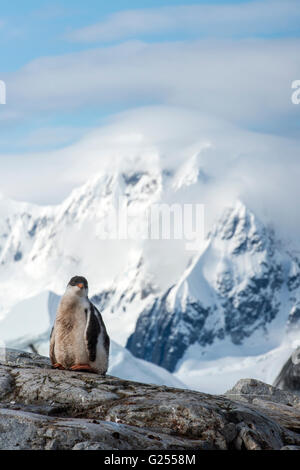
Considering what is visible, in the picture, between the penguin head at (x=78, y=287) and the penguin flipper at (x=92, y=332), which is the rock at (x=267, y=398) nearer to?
the penguin flipper at (x=92, y=332)

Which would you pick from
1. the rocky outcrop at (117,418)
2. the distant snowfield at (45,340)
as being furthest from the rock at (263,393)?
the distant snowfield at (45,340)

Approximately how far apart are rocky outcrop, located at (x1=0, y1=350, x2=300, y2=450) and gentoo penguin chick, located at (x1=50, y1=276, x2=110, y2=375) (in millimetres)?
787

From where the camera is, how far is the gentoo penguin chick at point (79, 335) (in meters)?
21.9

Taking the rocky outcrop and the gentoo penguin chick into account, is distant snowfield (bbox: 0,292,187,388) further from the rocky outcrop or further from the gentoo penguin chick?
the rocky outcrop

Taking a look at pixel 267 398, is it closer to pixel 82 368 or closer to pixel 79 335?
pixel 82 368

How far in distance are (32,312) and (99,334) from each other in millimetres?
174715

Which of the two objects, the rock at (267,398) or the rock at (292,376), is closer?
the rock at (267,398)

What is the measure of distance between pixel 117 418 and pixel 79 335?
3555 mm

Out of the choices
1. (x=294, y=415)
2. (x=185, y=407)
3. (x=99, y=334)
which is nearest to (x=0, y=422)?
(x=185, y=407)


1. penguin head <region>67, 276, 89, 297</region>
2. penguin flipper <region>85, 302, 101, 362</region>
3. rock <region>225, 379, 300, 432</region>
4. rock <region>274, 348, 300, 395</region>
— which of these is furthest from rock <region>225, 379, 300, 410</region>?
penguin head <region>67, 276, 89, 297</region>

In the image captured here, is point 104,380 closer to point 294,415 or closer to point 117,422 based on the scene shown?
point 117,422

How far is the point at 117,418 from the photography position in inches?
741

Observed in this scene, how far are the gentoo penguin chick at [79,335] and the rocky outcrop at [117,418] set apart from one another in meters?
0.79

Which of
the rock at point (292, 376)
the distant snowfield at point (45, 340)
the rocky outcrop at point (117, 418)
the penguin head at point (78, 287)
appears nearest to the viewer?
the rocky outcrop at point (117, 418)
